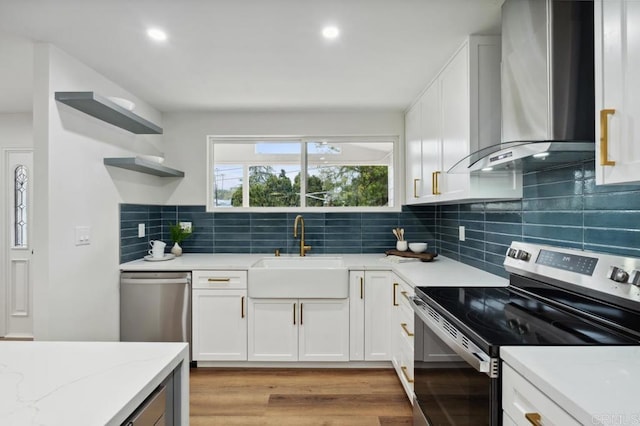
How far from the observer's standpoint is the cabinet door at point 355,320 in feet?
9.29

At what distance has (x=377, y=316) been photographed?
9.29 ft

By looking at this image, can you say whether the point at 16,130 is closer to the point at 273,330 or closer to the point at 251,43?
the point at 251,43

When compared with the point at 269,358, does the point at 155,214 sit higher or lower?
higher

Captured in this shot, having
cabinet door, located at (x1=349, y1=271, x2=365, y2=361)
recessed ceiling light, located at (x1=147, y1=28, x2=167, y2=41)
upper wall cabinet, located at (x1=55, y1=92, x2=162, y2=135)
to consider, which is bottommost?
cabinet door, located at (x1=349, y1=271, x2=365, y2=361)

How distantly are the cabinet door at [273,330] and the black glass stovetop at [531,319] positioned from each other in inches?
56.8

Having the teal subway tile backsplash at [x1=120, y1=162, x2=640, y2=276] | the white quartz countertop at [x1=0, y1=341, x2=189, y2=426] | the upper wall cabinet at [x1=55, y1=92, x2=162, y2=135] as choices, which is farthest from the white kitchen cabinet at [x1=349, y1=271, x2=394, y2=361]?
the upper wall cabinet at [x1=55, y1=92, x2=162, y2=135]

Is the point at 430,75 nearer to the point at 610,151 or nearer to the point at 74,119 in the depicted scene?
the point at 610,151

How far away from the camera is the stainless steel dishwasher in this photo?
2.76 m

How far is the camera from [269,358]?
2842 mm

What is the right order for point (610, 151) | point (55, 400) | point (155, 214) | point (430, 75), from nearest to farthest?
point (55, 400) < point (610, 151) < point (430, 75) < point (155, 214)

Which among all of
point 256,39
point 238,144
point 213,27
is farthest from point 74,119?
point 238,144

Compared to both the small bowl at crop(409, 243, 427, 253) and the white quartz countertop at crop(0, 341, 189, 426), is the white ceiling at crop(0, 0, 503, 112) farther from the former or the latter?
the white quartz countertop at crop(0, 341, 189, 426)

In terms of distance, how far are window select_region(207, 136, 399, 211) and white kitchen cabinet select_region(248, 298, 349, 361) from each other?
107cm

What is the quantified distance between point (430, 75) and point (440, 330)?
1.84 metres
